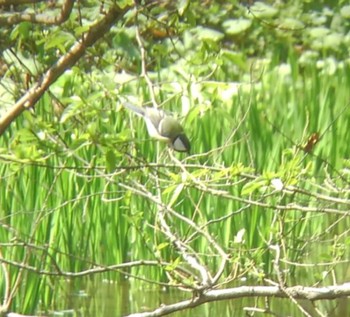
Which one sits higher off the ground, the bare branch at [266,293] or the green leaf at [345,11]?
the green leaf at [345,11]

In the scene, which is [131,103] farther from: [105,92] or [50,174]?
[50,174]

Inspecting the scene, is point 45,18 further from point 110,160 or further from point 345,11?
point 345,11

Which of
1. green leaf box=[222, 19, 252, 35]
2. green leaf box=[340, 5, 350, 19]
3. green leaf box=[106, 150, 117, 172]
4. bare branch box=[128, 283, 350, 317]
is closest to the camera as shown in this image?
green leaf box=[106, 150, 117, 172]

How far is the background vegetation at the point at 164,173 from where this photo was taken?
8.87 ft

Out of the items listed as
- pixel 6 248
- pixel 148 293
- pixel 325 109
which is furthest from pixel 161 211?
pixel 325 109

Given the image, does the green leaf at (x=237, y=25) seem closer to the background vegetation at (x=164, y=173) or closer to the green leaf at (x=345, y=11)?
the green leaf at (x=345, y=11)

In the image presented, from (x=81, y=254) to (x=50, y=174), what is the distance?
34 cm

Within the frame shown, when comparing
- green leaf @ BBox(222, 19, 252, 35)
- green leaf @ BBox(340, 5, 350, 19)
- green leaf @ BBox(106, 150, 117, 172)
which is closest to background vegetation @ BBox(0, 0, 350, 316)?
green leaf @ BBox(106, 150, 117, 172)

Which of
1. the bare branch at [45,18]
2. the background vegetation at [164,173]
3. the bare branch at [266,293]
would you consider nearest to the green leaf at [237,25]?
the background vegetation at [164,173]

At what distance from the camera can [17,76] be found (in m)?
3.10

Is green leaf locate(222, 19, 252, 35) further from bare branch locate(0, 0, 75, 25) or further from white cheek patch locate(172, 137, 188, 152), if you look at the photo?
bare branch locate(0, 0, 75, 25)

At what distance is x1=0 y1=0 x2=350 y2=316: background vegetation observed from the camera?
2703 millimetres

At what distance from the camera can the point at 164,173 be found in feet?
9.87

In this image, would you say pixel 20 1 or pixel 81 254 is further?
pixel 81 254
